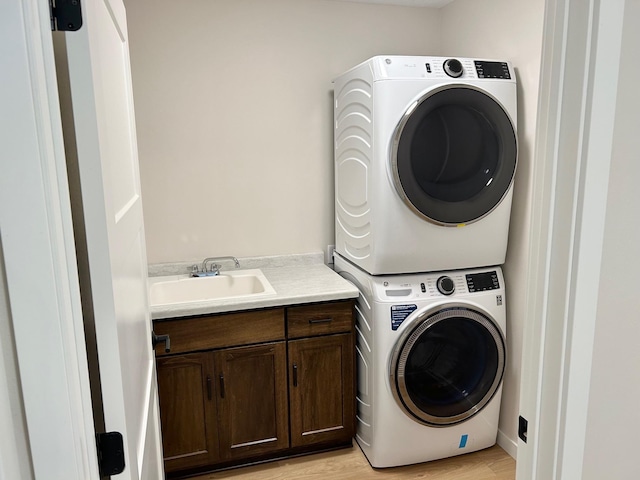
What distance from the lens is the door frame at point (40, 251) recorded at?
66 centimetres

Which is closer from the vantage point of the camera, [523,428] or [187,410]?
[523,428]

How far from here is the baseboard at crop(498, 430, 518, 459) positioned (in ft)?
8.08

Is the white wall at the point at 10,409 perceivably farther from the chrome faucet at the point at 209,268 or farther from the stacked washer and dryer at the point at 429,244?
the chrome faucet at the point at 209,268

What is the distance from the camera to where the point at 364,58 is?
9.16 feet

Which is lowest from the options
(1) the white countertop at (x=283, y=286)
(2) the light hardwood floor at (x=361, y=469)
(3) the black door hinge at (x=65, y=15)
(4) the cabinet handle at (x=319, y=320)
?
(2) the light hardwood floor at (x=361, y=469)

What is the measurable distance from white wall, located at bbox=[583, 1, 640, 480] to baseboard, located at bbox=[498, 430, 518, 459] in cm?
155

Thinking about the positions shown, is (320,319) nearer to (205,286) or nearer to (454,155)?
(205,286)

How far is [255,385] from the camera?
7.51 feet

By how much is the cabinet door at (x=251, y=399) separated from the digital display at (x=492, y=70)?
1532 mm

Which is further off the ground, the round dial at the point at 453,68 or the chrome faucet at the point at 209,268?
the round dial at the point at 453,68

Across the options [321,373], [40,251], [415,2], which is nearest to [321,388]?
[321,373]

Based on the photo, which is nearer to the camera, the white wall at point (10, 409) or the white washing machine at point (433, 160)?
the white wall at point (10, 409)

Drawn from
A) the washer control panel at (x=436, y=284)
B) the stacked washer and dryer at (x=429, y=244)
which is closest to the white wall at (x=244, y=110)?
the stacked washer and dryer at (x=429, y=244)

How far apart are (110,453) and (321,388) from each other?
1613 millimetres
